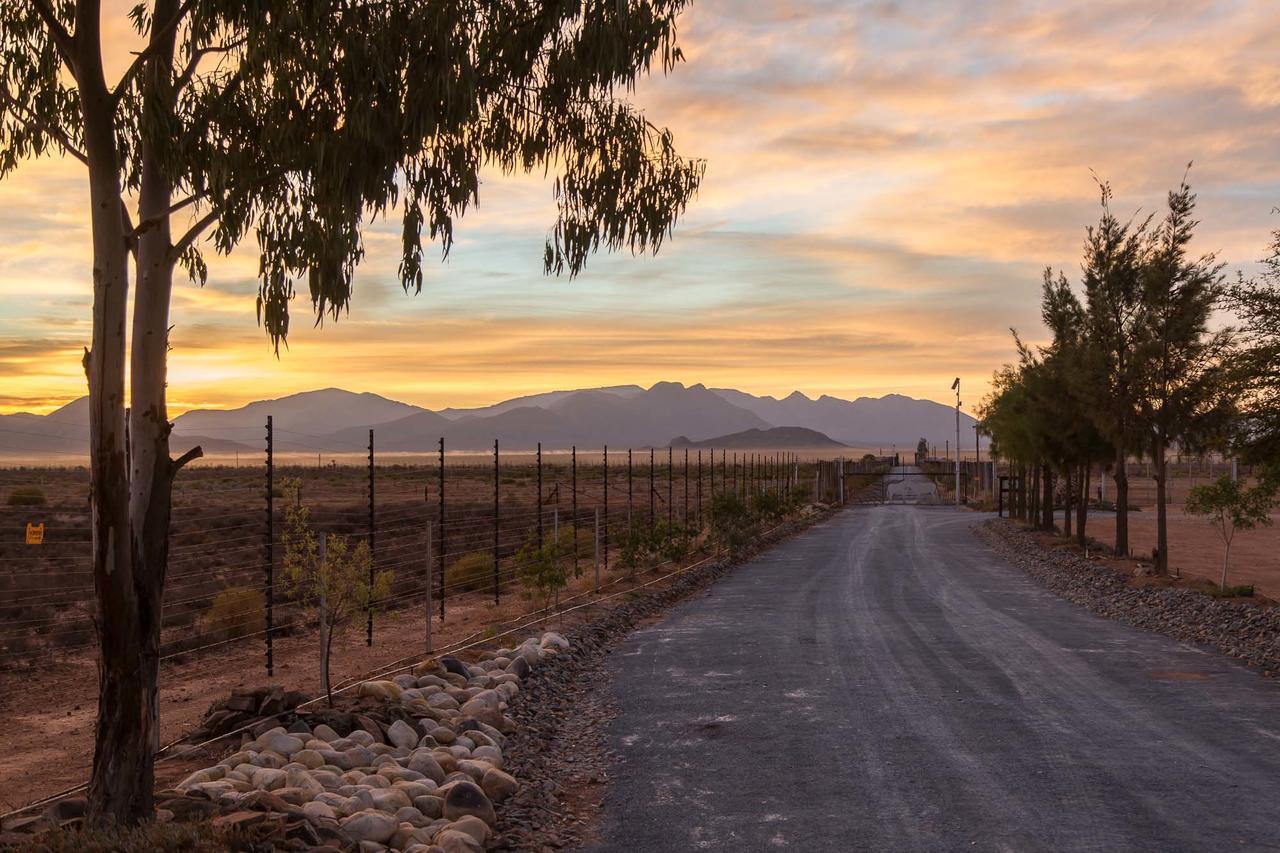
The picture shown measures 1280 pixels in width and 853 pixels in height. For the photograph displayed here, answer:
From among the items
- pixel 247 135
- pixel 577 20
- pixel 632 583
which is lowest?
pixel 632 583

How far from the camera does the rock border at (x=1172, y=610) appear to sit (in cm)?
1605

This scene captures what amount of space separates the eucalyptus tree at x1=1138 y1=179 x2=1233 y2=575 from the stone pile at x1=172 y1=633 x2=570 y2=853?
1955 centimetres

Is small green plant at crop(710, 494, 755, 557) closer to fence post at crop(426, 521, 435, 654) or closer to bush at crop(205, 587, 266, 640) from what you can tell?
bush at crop(205, 587, 266, 640)

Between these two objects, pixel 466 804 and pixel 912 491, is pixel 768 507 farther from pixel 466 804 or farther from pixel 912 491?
pixel 912 491

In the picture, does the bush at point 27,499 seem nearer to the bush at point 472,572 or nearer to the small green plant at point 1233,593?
the bush at point 472,572

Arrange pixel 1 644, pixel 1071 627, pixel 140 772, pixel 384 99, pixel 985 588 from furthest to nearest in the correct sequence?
Answer: pixel 985 588
pixel 1071 627
pixel 1 644
pixel 384 99
pixel 140 772

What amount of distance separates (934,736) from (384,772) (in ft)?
18.4

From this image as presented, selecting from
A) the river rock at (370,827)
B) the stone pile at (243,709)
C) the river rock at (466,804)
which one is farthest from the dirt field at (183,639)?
the river rock at (466,804)

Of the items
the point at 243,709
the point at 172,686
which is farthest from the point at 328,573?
the point at 172,686

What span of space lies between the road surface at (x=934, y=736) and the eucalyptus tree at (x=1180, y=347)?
7564mm

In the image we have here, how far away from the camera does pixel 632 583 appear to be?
25.0 metres

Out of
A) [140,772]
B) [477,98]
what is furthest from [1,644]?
[477,98]

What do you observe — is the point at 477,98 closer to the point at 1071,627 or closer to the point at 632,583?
the point at 1071,627

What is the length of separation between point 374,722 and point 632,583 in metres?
15.0
